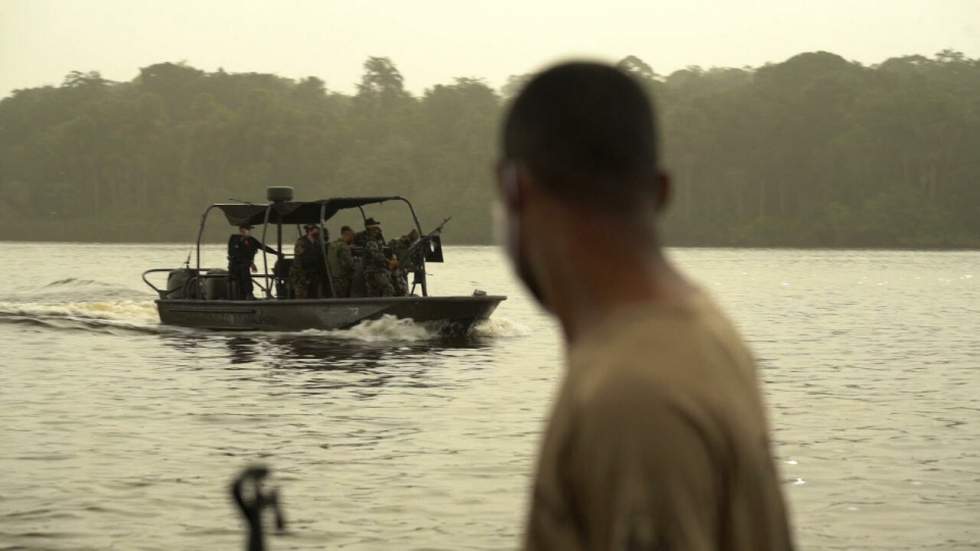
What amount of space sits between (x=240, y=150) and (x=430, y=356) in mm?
124660

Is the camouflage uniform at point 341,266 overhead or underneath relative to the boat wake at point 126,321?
overhead

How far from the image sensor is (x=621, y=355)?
5.60 ft

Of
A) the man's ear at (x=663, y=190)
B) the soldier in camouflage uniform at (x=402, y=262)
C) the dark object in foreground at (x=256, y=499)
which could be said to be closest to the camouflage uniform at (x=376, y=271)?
the soldier in camouflage uniform at (x=402, y=262)

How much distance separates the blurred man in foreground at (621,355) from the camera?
65.2 inches

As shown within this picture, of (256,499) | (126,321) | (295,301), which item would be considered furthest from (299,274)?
(256,499)

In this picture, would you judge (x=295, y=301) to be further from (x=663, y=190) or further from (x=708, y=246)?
(x=708, y=246)

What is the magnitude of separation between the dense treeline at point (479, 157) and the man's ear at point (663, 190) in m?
127

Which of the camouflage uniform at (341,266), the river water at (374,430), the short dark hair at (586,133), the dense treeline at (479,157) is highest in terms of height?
the dense treeline at (479,157)

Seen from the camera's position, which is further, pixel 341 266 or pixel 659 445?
pixel 341 266

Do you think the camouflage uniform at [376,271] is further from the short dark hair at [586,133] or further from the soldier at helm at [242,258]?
the short dark hair at [586,133]

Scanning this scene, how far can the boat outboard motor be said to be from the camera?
2773 centimetres

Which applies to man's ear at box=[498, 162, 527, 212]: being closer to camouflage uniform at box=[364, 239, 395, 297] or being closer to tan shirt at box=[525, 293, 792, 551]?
tan shirt at box=[525, 293, 792, 551]

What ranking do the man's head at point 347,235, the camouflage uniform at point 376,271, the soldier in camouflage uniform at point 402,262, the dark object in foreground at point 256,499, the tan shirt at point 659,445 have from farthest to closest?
the soldier in camouflage uniform at point 402,262 → the camouflage uniform at point 376,271 → the man's head at point 347,235 → the dark object in foreground at point 256,499 → the tan shirt at point 659,445

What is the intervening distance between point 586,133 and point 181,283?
87.9 ft
